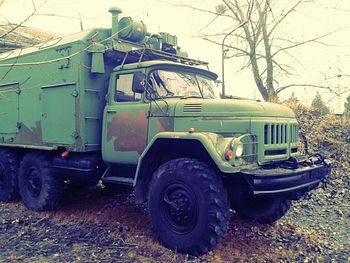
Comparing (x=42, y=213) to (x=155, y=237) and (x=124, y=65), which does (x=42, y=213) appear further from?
(x=124, y=65)

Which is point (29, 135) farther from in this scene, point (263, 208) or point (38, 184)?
point (263, 208)

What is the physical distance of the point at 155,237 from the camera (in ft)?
17.3

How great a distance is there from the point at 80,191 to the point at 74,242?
3149mm

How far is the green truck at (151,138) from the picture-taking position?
462 centimetres

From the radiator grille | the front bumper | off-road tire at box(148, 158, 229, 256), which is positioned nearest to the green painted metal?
the radiator grille

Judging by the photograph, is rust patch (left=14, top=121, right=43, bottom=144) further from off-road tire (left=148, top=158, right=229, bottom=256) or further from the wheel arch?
off-road tire (left=148, top=158, right=229, bottom=256)

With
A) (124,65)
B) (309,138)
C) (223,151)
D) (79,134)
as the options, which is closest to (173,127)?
(223,151)

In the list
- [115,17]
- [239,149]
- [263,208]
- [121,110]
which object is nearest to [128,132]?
[121,110]

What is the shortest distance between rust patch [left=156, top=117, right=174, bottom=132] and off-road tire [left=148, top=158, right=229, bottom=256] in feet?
1.91

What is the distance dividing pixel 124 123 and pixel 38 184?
2429mm

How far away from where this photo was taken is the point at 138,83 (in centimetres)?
563

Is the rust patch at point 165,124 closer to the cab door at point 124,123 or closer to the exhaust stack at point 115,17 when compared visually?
the cab door at point 124,123

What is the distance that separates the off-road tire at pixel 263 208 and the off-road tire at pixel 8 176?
177 inches

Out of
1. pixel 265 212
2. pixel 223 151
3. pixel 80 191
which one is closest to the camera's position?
pixel 223 151
